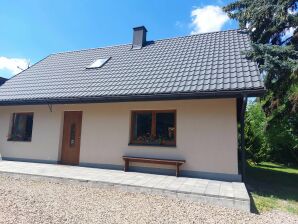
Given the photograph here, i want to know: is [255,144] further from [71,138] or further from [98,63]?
[71,138]

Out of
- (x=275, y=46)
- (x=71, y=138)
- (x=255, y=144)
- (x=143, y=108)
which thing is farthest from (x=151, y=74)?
(x=255, y=144)

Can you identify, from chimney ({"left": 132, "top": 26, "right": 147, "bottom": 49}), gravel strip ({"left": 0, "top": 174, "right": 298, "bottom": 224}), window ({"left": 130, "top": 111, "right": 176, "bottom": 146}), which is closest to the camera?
gravel strip ({"left": 0, "top": 174, "right": 298, "bottom": 224})

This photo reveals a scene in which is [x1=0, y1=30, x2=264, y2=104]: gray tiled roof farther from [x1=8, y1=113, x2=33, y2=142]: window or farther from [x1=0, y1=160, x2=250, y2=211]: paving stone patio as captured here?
[x1=0, y1=160, x2=250, y2=211]: paving stone patio

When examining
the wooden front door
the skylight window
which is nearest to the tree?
the skylight window

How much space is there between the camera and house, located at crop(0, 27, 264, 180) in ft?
25.4

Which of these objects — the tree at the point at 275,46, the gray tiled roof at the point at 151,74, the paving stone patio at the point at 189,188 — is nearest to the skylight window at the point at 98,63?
the gray tiled roof at the point at 151,74

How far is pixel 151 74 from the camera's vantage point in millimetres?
9562

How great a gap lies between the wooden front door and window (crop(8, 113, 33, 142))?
1779mm

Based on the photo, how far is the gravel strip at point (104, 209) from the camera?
169 inches

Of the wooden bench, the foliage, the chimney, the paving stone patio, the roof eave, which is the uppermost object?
the chimney

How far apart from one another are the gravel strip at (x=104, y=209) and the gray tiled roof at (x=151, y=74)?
11.1 ft

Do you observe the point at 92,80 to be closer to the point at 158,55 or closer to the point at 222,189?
the point at 158,55

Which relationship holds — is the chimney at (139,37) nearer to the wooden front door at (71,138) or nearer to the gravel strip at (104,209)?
the wooden front door at (71,138)

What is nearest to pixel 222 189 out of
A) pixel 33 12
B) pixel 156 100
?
pixel 156 100
